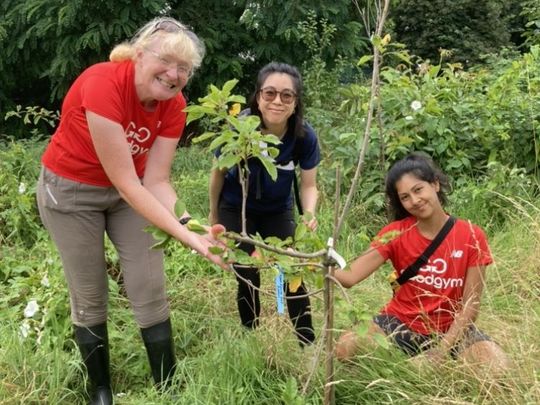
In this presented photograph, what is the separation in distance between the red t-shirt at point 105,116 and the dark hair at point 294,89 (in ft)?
1.23

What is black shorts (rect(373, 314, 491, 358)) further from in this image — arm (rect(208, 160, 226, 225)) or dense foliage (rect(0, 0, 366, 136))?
dense foliage (rect(0, 0, 366, 136))

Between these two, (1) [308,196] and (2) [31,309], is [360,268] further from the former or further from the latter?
(2) [31,309]

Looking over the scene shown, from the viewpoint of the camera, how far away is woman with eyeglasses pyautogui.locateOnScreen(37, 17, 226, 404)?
6.58 feet

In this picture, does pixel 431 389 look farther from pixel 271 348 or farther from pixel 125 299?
pixel 125 299

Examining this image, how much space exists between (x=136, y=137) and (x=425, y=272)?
119 cm

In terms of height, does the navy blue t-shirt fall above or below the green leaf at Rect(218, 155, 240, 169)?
below

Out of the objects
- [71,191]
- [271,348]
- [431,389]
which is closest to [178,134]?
[71,191]

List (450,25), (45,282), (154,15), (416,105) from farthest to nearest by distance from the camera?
(450,25), (154,15), (416,105), (45,282)

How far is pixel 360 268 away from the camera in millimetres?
2395

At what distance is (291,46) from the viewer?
7445mm

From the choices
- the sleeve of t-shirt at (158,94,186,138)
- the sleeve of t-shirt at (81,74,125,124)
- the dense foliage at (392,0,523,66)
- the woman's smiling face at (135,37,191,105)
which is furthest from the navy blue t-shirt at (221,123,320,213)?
the dense foliage at (392,0,523,66)

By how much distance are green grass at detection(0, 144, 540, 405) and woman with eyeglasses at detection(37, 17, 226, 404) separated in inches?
8.9

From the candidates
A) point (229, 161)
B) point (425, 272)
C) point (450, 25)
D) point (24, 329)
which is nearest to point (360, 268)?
point (425, 272)

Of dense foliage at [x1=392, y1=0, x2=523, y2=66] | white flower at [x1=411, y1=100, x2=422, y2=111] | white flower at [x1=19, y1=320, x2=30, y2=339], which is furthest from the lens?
dense foliage at [x1=392, y1=0, x2=523, y2=66]
